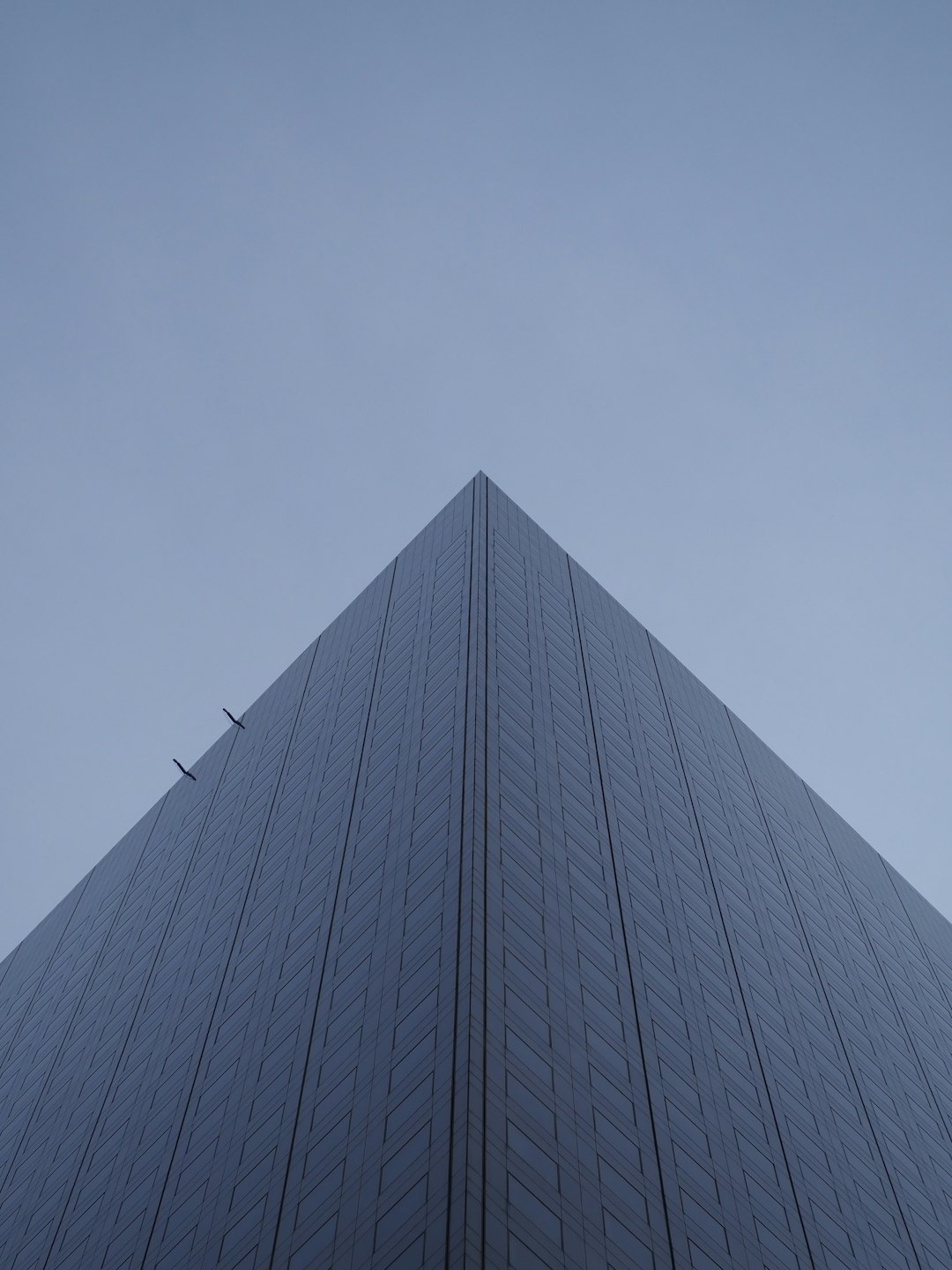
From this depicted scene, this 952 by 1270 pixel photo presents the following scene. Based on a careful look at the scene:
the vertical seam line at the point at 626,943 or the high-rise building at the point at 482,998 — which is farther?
the vertical seam line at the point at 626,943

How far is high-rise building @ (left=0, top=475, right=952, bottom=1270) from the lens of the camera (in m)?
26.4

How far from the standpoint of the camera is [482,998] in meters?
27.3

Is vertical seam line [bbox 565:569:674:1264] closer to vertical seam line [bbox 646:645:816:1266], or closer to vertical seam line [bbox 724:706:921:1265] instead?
vertical seam line [bbox 646:645:816:1266]

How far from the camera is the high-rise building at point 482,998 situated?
86.6 ft

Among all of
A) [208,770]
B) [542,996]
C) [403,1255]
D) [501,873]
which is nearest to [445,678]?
[501,873]

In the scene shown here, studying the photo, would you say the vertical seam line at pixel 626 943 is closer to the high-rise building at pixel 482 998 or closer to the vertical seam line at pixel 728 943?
the high-rise building at pixel 482 998

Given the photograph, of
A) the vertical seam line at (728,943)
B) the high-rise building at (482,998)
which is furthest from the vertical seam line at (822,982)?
the vertical seam line at (728,943)

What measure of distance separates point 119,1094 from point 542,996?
21.2 metres

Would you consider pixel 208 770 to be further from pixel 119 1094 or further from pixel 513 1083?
pixel 513 1083

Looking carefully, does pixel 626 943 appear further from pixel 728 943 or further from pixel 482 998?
pixel 482 998

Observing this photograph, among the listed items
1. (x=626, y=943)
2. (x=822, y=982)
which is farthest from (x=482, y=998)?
(x=822, y=982)

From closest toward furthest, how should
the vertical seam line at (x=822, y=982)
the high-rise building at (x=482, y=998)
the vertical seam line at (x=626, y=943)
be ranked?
1. the high-rise building at (x=482, y=998)
2. the vertical seam line at (x=626, y=943)
3. the vertical seam line at (x=822, y=982)

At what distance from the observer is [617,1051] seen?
30594mm

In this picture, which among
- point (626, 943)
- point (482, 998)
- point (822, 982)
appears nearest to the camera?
point (482, 998)
